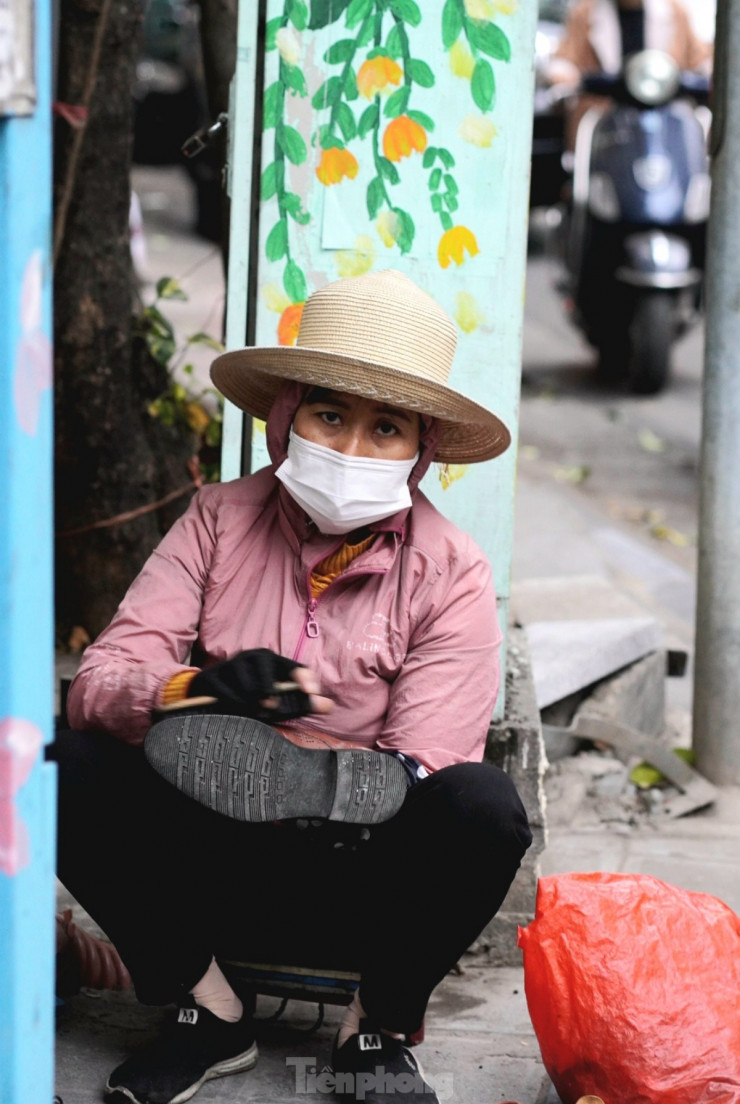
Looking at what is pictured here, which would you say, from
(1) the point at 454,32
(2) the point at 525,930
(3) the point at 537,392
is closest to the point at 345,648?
(2) the point at 525,930

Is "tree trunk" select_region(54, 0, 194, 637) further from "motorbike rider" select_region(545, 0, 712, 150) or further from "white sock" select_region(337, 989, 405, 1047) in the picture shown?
"motorbike rider" select_region(545, 0, 712, 150)

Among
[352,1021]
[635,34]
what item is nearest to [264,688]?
[352,1021]

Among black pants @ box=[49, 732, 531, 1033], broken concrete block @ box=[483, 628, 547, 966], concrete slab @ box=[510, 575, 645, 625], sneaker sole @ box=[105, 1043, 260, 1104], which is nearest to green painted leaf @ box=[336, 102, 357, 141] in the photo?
broken concrete block @ box=[483, 628, 547, 966]

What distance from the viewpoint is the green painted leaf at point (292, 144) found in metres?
2.65

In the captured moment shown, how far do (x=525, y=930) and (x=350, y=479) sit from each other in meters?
0.72

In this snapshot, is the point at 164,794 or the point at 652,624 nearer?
the point at 164,794

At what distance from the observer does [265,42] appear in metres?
2.64

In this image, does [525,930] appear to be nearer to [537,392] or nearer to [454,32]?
[454,32]

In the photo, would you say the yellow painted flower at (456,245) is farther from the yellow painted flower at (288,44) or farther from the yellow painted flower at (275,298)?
the yellow painted flower at (288,44)

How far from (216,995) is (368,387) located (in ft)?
3.15

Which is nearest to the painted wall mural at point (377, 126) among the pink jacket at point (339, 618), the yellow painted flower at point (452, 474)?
the yellow painted flower at point (452, 474)

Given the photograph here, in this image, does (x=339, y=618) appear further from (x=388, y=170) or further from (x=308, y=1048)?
(x=388, y=170)

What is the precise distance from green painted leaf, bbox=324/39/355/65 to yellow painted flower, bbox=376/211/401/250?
289 millimetres

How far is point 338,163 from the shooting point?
2654mm
